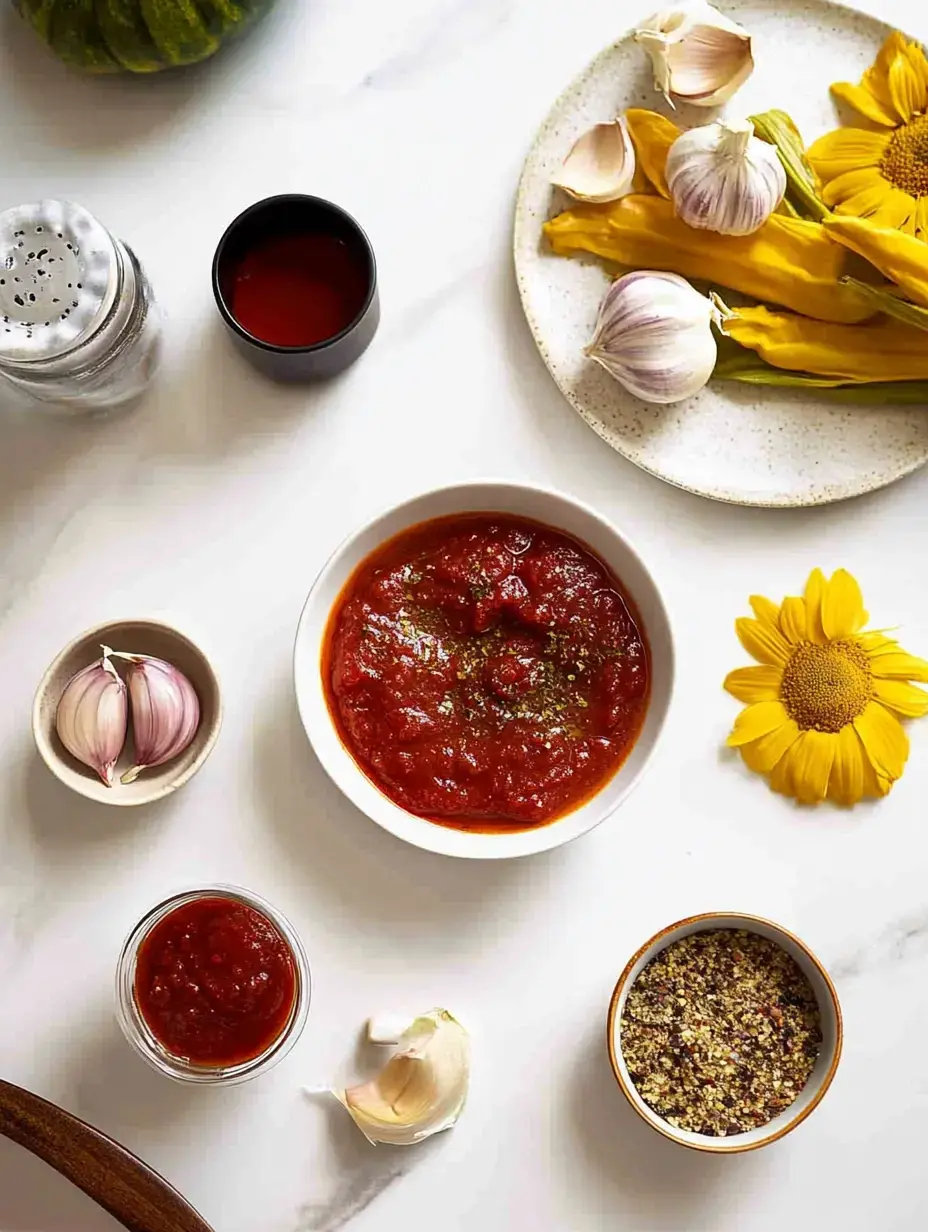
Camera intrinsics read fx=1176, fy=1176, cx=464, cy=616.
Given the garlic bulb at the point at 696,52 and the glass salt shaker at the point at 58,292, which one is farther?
the garlic bulb at the point at 696,52

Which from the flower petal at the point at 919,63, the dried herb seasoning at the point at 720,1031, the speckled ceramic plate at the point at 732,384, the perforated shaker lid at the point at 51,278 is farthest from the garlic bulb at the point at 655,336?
the dried herb seasoning at the point at 720,1031

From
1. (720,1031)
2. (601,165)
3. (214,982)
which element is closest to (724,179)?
(601,165)

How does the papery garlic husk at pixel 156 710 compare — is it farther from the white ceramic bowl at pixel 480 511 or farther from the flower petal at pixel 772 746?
the flower petal at pixel 772 746

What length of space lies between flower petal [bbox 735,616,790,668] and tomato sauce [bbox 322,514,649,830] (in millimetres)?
167

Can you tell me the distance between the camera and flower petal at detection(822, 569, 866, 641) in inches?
61.5

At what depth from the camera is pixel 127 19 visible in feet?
4.88

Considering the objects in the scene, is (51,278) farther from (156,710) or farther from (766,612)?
(766,612)

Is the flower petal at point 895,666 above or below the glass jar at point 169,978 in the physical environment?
above

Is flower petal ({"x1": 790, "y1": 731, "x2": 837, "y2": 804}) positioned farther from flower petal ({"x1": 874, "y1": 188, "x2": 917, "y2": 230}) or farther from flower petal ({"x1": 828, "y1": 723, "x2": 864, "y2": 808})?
flower petal ({"x1": 874, "y1": 188, "x2": 917, "y2": 230})

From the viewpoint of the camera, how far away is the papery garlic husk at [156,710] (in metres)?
1.47

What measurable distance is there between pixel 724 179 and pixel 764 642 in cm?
59

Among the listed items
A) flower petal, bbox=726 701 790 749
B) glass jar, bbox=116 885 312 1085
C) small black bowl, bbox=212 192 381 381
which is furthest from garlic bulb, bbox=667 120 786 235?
glass jar, bbox=116 885 312 1085

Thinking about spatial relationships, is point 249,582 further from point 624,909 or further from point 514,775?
point 624,909

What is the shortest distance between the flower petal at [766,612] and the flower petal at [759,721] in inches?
4.2
